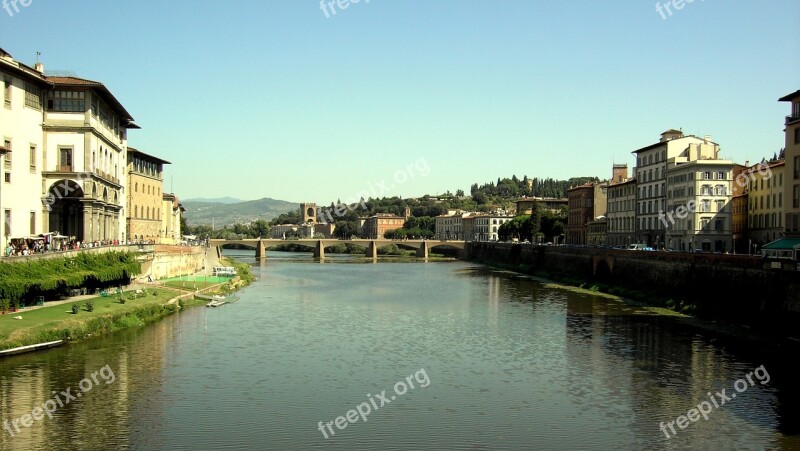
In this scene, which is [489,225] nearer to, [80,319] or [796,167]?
[796,167]

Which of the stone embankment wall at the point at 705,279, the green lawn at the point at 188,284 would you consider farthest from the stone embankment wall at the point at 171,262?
the stone embankment wall at the point at 705,279

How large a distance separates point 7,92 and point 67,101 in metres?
7.11

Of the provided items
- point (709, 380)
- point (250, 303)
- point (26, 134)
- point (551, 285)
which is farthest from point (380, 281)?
point (709, 380)

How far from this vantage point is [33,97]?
5075 centimetres

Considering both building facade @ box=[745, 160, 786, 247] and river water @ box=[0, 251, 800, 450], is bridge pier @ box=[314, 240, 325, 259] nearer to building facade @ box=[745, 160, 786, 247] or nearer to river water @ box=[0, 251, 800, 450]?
building facade @ box=[745, 160, 786, 247]

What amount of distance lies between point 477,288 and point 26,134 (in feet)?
147

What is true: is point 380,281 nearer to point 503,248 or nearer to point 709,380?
point 503,248

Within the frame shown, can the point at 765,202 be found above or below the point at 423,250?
above

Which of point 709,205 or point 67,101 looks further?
point 709,205

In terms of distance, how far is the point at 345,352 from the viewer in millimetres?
37219

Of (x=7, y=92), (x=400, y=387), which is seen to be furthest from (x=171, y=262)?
(x=400, y=387)

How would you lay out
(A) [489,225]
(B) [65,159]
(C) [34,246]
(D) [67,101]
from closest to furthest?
(C) [34,246] < (B) [65,159] < (D) [67,101] < (A) [489,225]

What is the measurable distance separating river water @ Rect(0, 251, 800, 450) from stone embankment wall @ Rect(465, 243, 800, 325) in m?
3.40

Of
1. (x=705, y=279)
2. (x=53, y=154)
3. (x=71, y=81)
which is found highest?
(x=71, y=81)
